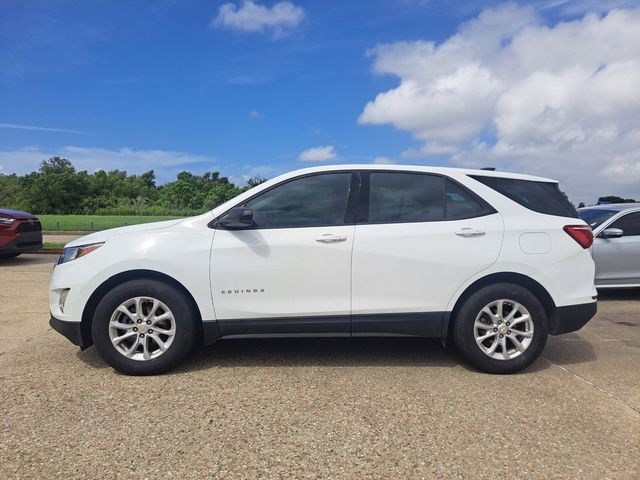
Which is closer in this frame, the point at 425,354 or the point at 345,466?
the point at 345,466

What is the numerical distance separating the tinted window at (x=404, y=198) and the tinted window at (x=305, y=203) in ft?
0.83

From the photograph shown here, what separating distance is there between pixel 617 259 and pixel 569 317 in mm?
3867

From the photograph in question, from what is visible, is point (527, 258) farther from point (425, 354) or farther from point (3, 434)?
point (3, 434)

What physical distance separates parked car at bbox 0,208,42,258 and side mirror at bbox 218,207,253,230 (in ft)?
28.0

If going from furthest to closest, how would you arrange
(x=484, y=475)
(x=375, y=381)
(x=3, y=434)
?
1. (x=375, y=381)
2. (x=3, y=434)
3. (x=484, y=475)

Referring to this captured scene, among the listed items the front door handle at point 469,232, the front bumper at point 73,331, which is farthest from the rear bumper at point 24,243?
the front door handle at point 469,232

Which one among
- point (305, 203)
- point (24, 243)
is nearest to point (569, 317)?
point (305, 203)

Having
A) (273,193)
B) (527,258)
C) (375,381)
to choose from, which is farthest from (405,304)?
(273,193)

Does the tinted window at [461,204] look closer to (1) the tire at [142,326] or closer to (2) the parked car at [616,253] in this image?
(1) the tire at [142,326]

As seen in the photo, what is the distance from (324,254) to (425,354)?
1488 mm

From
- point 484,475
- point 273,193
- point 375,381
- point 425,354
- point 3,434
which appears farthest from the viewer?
point 425,354

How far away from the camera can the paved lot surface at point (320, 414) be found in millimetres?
2520

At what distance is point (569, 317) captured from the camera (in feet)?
12.9

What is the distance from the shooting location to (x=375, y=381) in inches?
146
